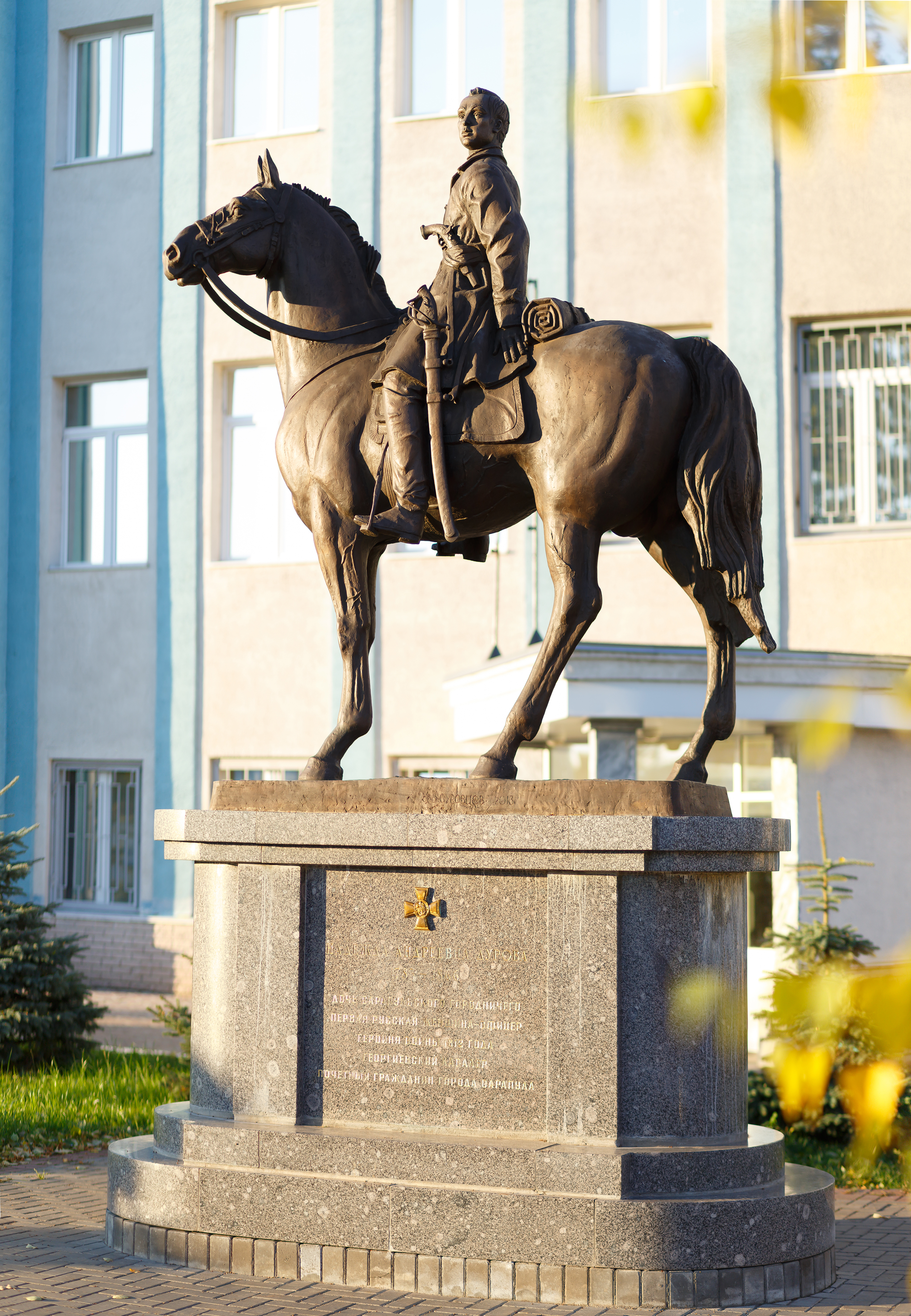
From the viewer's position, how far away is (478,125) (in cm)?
602

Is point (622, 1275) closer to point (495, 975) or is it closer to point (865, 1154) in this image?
point (495, 975)

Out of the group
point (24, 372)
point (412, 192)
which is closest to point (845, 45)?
point (412, 192)

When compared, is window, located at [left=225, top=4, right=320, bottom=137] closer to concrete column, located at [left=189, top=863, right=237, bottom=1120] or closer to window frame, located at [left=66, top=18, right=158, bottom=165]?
window frame, located at [left=66, top=18, right=158, bottom=165]

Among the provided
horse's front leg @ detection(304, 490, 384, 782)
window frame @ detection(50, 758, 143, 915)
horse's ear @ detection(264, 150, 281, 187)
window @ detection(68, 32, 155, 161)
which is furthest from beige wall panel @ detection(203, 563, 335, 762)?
horse's front leg @ detection(304, 490, 384, 782)

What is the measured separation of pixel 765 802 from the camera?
1327cm

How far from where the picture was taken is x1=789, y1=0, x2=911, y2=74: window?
3.46 feet

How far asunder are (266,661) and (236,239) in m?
10.7

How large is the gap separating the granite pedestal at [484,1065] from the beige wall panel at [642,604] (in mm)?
9382

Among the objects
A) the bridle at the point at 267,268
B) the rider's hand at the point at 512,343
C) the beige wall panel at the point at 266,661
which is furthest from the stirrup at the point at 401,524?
the beige wall panel at the point at 266,661

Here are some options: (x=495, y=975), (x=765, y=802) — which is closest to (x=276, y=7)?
(x=765, y=802)

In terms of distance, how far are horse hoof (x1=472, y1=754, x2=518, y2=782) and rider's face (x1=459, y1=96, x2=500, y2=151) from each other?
2.51 m

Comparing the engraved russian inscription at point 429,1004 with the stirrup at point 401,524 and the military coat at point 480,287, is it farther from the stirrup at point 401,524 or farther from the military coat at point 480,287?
the military coat at point 480,287

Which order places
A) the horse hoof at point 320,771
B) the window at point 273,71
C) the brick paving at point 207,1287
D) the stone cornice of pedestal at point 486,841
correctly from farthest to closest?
the window at point 273,71, the horse hoof at point 320,771, the stone cornice of pedestal at point 486,841, the brick paving at point 207,1287

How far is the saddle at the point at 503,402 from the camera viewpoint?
5840mm
